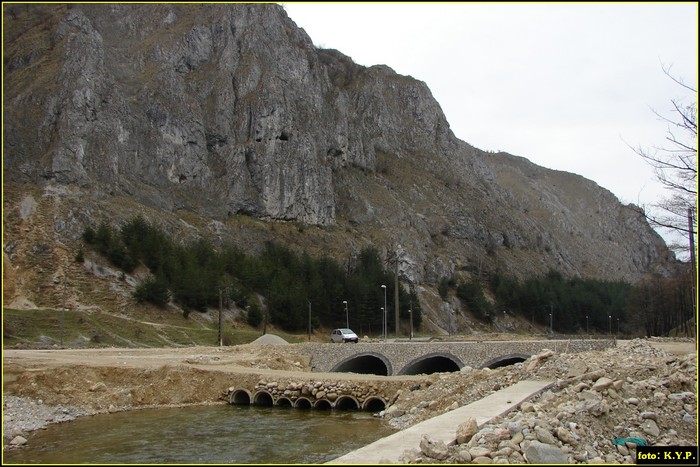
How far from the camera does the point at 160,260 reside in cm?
8075

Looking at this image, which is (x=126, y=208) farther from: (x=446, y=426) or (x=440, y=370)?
(x=446, y=426)

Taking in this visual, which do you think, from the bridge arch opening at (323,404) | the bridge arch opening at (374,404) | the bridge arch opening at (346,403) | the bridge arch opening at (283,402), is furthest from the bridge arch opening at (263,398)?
the bridge arch opening at (374,404)

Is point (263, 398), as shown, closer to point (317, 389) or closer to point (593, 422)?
point (317, 389)

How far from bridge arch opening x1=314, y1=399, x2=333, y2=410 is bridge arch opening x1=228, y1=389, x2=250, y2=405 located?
14.8 feet

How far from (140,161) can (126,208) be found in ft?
57.5

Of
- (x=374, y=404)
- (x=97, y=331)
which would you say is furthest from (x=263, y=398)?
(x=97, y=331)

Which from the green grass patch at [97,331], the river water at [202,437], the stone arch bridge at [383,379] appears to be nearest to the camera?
the river water at [202,437]

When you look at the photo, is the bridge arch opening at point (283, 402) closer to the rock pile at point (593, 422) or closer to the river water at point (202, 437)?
the river water at point (202, 437)

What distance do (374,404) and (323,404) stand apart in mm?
3173

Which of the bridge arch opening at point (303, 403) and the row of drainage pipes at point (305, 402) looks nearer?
the row of drainage pipes at point (305, 402)

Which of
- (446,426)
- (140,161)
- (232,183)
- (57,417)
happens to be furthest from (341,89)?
(446,426)

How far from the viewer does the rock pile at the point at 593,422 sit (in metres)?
12.7

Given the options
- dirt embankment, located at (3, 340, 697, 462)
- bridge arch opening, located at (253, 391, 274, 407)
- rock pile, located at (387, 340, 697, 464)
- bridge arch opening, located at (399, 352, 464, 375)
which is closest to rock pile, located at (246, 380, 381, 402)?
bridge arch opening, located at (253, 391, 274, 407)

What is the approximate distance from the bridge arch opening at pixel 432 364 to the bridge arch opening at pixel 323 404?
5699mm
